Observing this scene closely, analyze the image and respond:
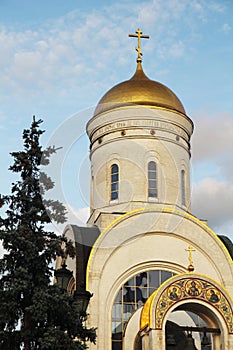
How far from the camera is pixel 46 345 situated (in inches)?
376

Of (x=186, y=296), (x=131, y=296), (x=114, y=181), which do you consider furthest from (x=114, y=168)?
(x=186, y=296)

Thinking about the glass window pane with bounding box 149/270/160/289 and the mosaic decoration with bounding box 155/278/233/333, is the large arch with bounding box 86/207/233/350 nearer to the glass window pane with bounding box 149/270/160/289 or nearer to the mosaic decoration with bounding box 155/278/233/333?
the glass window pane with bounding box 149/270/160/289

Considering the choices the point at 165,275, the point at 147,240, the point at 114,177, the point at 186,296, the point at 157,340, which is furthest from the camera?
the point at 114,177

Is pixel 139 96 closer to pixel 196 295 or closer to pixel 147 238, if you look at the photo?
pixel 147 238

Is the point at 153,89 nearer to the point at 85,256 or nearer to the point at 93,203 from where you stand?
the point at 93,203

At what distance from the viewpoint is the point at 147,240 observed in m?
16.7

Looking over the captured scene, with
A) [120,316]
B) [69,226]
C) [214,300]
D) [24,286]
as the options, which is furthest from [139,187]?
[24,286]

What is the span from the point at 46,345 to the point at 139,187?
8997mm

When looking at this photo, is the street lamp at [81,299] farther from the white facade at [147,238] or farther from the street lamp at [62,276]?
the white facade at [147,238]

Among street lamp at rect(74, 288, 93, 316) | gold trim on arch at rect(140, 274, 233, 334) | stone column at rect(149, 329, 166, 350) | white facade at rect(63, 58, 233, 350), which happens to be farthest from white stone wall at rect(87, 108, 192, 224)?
street lamp at rect(74, 288, 93, 316)

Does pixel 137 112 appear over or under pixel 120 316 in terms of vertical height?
over

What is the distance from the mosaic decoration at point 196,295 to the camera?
12297 mm

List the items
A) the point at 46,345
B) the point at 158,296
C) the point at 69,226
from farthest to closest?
the point at 69,226 → the point at 158,296 → the point at 46,345

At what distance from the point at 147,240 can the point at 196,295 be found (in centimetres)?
442
